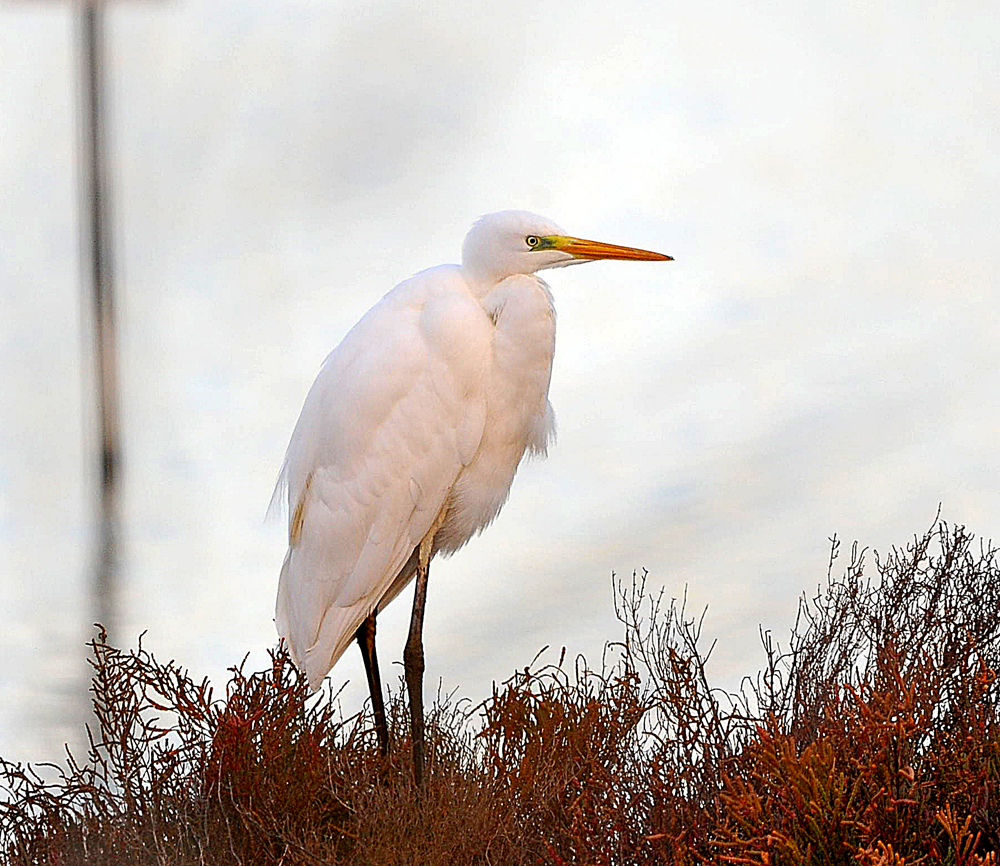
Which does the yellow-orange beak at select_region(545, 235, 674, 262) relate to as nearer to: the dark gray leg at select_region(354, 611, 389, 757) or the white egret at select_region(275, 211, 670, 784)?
the white egret at select_region(275, 211, 670, 784)

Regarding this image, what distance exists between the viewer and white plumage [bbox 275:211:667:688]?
308 centimetres

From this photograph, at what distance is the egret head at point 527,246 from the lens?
3086 mm

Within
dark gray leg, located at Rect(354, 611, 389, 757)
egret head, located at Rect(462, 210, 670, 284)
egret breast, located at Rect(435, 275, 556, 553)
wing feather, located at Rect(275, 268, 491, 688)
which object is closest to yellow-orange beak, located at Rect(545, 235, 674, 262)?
egret head, located at Rect(462, 210, 670, 284)

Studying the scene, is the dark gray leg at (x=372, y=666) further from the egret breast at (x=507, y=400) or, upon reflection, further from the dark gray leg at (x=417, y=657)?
the egret breast at (x=507, y=400)

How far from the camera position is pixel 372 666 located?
10.7ft

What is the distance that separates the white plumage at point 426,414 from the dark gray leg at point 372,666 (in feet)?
0.38

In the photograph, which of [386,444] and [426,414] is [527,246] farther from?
[386,444]

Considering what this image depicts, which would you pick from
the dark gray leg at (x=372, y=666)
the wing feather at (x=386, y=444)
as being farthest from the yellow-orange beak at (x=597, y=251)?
the dark gray leg at (x=372, y=666)

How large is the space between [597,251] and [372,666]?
121cm

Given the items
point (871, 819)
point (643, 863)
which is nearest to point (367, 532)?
point (643, 863)

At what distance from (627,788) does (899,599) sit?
3.37ft

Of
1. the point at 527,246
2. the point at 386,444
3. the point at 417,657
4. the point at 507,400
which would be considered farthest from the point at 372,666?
the point at 527,246

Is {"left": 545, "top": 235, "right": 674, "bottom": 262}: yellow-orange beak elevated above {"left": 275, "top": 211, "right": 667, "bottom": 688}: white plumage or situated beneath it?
elevated above

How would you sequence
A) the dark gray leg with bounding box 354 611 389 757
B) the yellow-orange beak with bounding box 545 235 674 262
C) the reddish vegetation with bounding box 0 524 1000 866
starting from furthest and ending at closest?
the dark gray leg with bounding box 354 611 389 757 → the yellow-orange beak with bounding box 545 235 674 262 → the reddish vegetation with bounding box 0 524 1000 866
